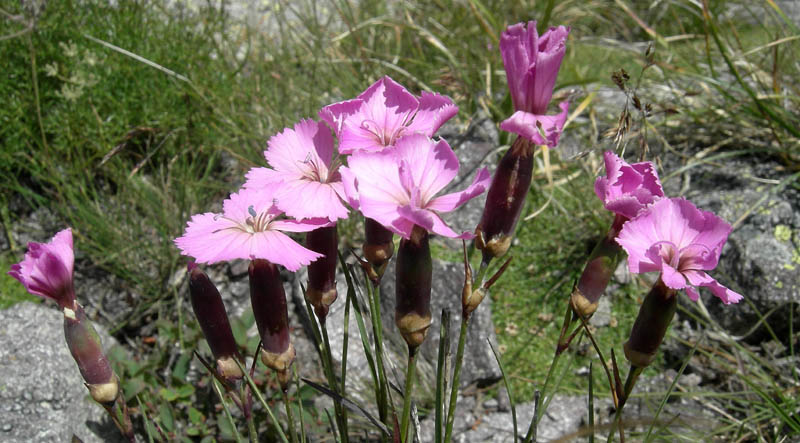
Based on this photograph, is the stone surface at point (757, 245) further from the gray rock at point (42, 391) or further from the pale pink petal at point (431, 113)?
the gray rock at point (42, 391)

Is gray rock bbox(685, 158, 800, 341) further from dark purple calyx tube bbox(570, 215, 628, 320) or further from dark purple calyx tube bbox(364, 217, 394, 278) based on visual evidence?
dark purple calyx tube bbox(364, 217, 394, 278)

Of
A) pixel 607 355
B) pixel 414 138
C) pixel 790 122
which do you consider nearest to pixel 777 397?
pixel 607 355

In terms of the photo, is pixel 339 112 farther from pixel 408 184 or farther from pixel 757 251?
pixel 757 251

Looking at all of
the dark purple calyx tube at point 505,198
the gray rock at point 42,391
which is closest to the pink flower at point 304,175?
the dark purple calyx tube at point 505,198

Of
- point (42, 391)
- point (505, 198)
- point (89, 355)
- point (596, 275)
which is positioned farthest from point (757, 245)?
point (42, 391)

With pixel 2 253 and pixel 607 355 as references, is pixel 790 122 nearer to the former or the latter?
pixel 607 355
